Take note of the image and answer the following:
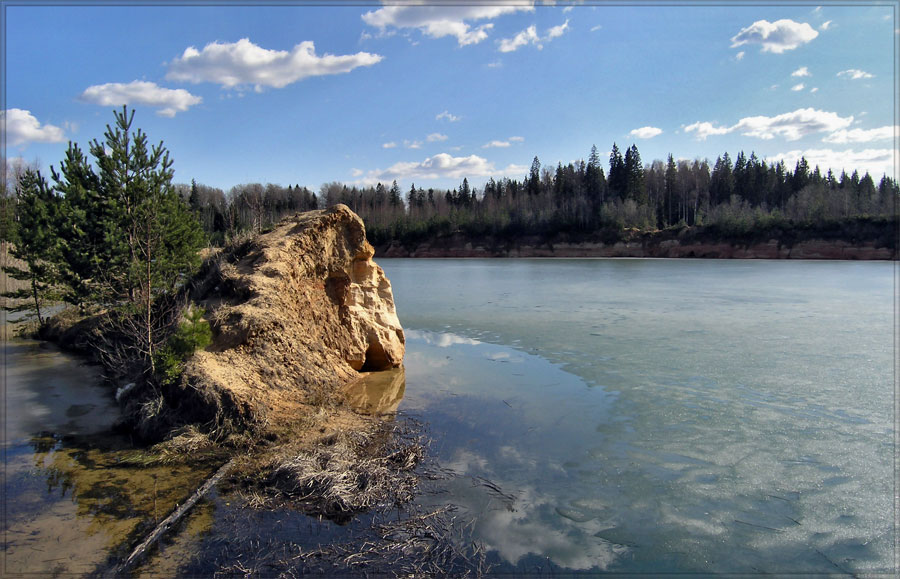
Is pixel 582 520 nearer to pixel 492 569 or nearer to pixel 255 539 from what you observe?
pixel 492 569

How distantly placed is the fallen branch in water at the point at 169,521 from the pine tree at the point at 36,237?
10866 millimetres

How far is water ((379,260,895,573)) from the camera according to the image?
519 centimetres

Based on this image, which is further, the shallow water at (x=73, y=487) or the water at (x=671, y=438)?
the water at (x=671, y=438)

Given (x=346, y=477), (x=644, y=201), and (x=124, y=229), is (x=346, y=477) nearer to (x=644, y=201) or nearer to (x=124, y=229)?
(x=124, y=229)

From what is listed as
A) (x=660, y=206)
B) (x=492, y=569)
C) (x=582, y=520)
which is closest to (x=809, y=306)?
(x=582, y=520)

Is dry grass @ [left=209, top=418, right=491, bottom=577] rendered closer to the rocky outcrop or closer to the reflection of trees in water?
the reflection of trees in water

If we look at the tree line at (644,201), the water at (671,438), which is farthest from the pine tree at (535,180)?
the water at (671,438)

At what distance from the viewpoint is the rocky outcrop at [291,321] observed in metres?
7.89

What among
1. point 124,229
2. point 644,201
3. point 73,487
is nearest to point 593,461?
point 73,487

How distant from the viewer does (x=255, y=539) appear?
4.96m

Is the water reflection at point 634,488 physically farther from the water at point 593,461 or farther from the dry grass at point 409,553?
the dry grass at point 409,553

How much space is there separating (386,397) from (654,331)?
31.0ft

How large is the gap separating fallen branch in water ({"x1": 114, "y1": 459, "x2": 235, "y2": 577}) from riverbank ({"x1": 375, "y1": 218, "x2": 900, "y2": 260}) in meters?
70.8

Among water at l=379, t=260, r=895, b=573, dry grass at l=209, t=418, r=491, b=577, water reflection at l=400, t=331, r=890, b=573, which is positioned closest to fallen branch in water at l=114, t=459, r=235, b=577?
dry grass at l=209, t=418, r=491, b=577
